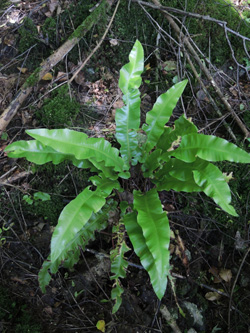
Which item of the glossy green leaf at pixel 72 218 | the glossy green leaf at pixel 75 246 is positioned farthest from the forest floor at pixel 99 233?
the glossy green leaf at pixel 72 218

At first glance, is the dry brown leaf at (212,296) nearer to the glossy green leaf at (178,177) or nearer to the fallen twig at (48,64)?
the glossy green leaf at (178,177)

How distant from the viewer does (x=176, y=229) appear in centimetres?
245

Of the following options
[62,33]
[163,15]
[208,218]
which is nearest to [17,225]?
[208,218]

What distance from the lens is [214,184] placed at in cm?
167

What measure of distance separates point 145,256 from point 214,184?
0.70 m

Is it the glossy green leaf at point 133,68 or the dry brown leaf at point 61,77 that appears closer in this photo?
the glossy green leaf at point 133,68

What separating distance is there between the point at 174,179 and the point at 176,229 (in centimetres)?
67

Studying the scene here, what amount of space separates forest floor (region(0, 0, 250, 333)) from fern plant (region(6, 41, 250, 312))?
0.90 ft

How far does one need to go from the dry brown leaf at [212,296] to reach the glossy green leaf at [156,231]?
2.79ft

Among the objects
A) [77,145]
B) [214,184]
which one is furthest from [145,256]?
[77,145]

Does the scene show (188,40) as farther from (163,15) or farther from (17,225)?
(17,225)

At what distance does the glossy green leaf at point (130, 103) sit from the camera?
6.61ft

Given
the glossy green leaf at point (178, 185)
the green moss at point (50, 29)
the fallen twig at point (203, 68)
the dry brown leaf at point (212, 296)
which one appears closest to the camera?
the glossy green leaf at point (178, 185)

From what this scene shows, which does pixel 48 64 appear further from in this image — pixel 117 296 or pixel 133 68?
pixel 117 296
